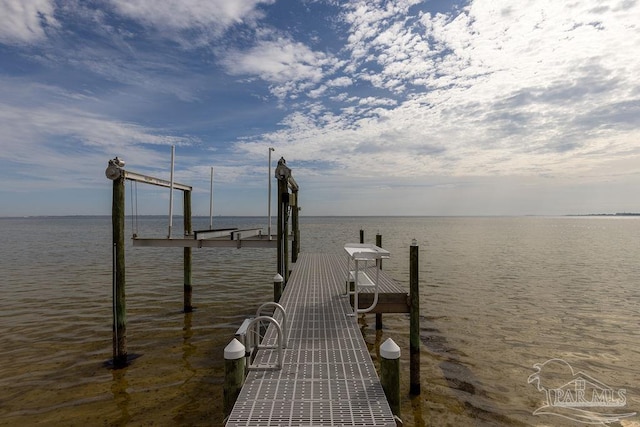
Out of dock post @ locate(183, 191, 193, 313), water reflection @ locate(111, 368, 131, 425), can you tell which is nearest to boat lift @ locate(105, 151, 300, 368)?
dock post @ locate(183, 191, 193, 313)

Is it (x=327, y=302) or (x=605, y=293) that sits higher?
(x=327, y=302)

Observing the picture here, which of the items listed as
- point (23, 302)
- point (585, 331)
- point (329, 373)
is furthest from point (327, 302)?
point (23, 302)

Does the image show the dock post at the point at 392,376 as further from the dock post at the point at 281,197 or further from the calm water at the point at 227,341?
the dock post at the point at 281,197

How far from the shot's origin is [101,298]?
59.4 feet

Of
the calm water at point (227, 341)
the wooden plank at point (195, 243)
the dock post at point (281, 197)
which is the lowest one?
the calm water at point (227, 341)

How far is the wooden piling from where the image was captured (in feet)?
32.7

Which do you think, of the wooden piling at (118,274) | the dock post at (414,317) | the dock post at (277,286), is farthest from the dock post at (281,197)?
the dock post at (414,317)

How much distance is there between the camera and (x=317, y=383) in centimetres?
535

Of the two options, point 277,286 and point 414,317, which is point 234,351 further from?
point 414,317

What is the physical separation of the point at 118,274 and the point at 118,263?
0.36 meters

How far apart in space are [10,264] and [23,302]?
17197mm

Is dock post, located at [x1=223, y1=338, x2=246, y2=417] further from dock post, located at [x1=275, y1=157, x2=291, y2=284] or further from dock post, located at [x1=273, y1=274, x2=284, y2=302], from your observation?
dock post, located at [x1=275, y1=157, x2=291, y2=284]

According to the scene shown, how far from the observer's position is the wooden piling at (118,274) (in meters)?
9.95

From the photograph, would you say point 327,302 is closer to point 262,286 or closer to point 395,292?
point 395,292
